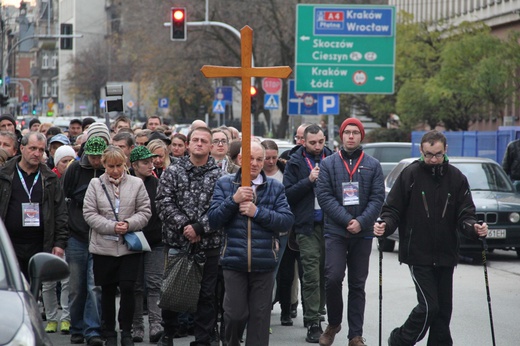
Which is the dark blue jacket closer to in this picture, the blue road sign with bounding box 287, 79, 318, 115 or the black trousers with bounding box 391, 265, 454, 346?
the black trousers with bounding box 391, 265, 454, 346

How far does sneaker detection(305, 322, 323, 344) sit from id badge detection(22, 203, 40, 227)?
2.68 m

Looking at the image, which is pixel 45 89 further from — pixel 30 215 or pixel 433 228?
pixel 433 228

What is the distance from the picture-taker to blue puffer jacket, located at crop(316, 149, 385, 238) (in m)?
9.46

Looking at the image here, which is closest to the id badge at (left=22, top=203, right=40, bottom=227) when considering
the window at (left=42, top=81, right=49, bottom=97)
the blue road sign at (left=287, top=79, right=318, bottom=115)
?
the blue road sign at (left=287, top=79, right=318, bottom=115)

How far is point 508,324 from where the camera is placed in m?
11.2

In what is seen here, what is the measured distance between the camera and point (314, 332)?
1013 centimetres

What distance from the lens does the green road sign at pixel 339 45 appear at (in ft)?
82.6

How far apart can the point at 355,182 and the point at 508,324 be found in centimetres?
285

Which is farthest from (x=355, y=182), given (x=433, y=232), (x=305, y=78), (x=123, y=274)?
(x=305, y=78)

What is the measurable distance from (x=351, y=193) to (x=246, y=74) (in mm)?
1737

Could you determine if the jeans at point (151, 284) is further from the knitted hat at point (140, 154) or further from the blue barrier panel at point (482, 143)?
the blue barrier panel at point (482, 143)

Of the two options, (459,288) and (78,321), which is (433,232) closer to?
(78,321)

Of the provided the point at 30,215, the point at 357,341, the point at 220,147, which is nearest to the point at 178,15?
the point at 220,147

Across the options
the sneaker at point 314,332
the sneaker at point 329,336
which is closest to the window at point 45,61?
the sneaker at point 314,332
